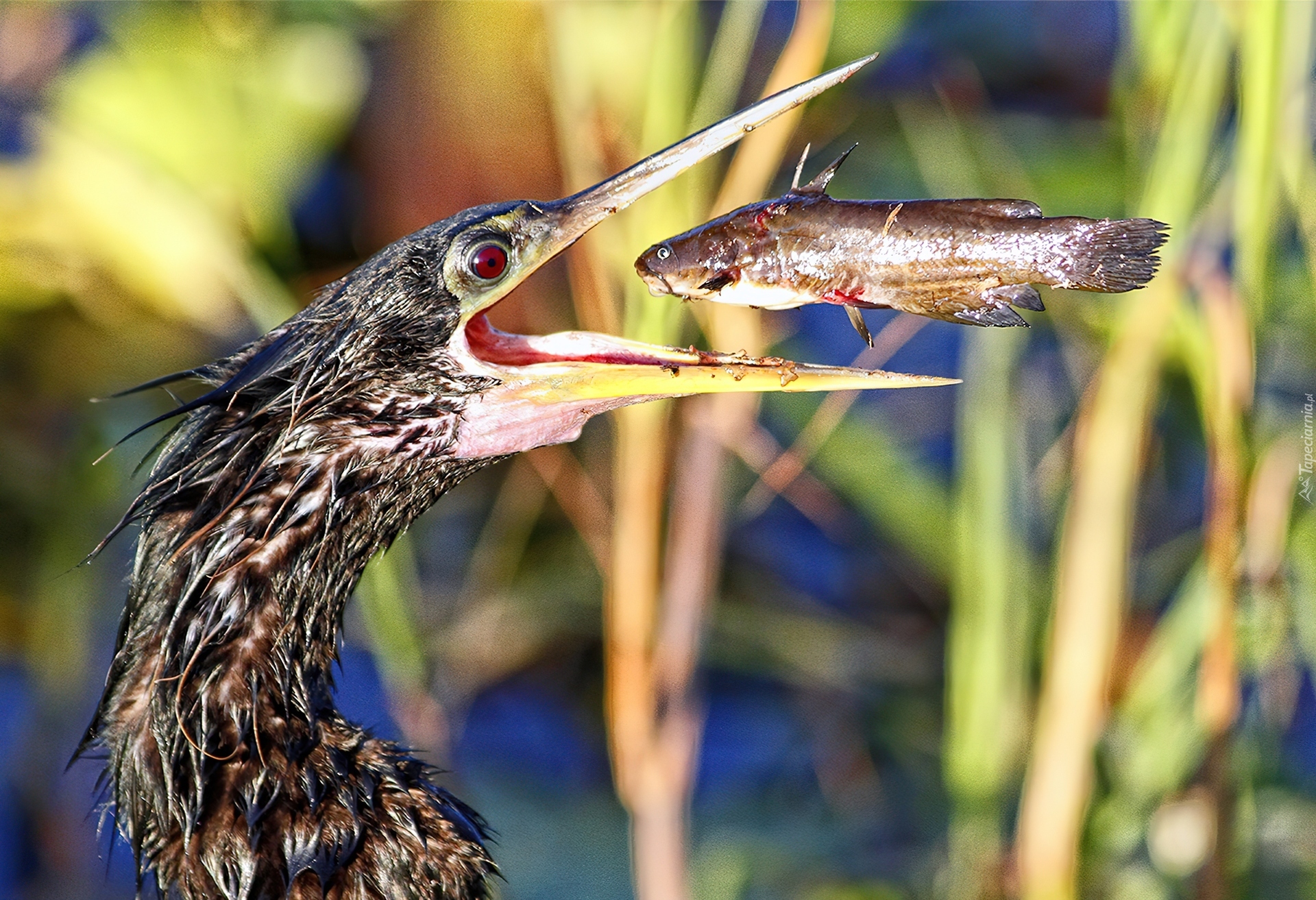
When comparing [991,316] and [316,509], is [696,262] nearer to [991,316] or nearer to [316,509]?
[991,316]

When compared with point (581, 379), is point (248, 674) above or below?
below

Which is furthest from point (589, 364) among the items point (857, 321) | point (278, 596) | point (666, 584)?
point (666, 584)

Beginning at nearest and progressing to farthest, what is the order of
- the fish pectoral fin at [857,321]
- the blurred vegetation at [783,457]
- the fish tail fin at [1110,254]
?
1. the fish tail fin at [1110,254]
2. the fish pectoral fin at [857,321]
3. the blurred vegetation at [783,457]

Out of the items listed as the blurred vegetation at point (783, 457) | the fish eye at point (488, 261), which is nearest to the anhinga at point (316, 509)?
the fish eye at point (488, 261)

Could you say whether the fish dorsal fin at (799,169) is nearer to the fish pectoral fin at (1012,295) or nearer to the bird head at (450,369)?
the bird head at (450,369)

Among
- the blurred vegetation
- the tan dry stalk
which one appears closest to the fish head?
the blurred vegetation

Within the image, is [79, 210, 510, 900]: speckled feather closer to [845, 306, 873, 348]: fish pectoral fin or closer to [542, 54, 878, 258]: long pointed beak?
[542, 54, 878, 258]: long pointed beak
